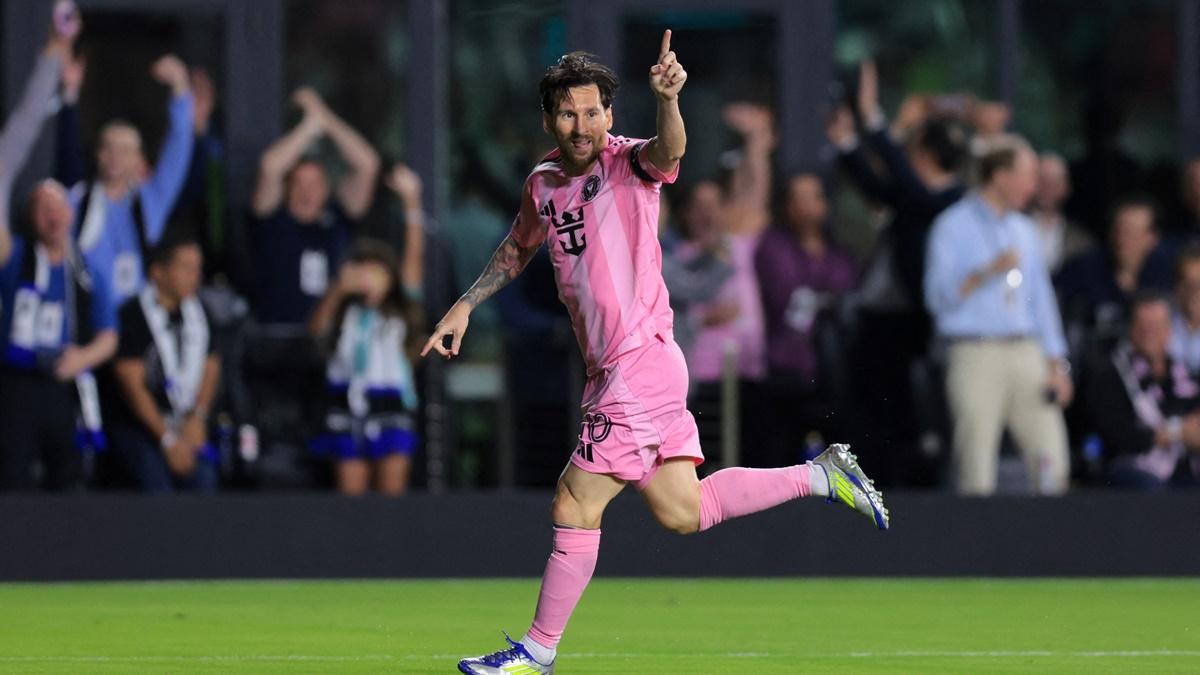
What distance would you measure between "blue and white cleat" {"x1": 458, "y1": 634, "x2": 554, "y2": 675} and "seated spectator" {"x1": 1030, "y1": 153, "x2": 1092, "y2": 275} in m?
6.08

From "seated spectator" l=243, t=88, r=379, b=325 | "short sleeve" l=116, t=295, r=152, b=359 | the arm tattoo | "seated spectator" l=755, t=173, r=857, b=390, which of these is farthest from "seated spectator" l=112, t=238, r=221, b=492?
the arm tattoo

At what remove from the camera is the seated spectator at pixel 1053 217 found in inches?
481

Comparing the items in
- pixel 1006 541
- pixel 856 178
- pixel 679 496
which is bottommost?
pixel 1006 541

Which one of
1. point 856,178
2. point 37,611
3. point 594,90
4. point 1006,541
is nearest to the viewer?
point 594,90

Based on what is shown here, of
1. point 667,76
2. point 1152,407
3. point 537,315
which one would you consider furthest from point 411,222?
point 667,76

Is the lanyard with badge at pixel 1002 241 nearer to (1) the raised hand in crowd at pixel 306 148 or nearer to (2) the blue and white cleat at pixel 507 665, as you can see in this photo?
(1) the raised hand in crowd at pixel 306 148

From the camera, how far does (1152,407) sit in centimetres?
1148

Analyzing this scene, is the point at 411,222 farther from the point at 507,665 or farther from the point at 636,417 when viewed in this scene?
the point at 507,665

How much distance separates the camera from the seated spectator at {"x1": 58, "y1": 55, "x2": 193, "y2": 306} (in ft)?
37.9

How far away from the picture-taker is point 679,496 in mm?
6910

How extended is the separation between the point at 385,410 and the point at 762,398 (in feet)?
6.18

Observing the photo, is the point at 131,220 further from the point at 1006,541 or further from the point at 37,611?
the point at 1006,541

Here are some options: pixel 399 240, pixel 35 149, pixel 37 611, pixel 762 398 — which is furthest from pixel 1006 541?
pixel 35 149

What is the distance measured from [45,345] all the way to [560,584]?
5.21 m
